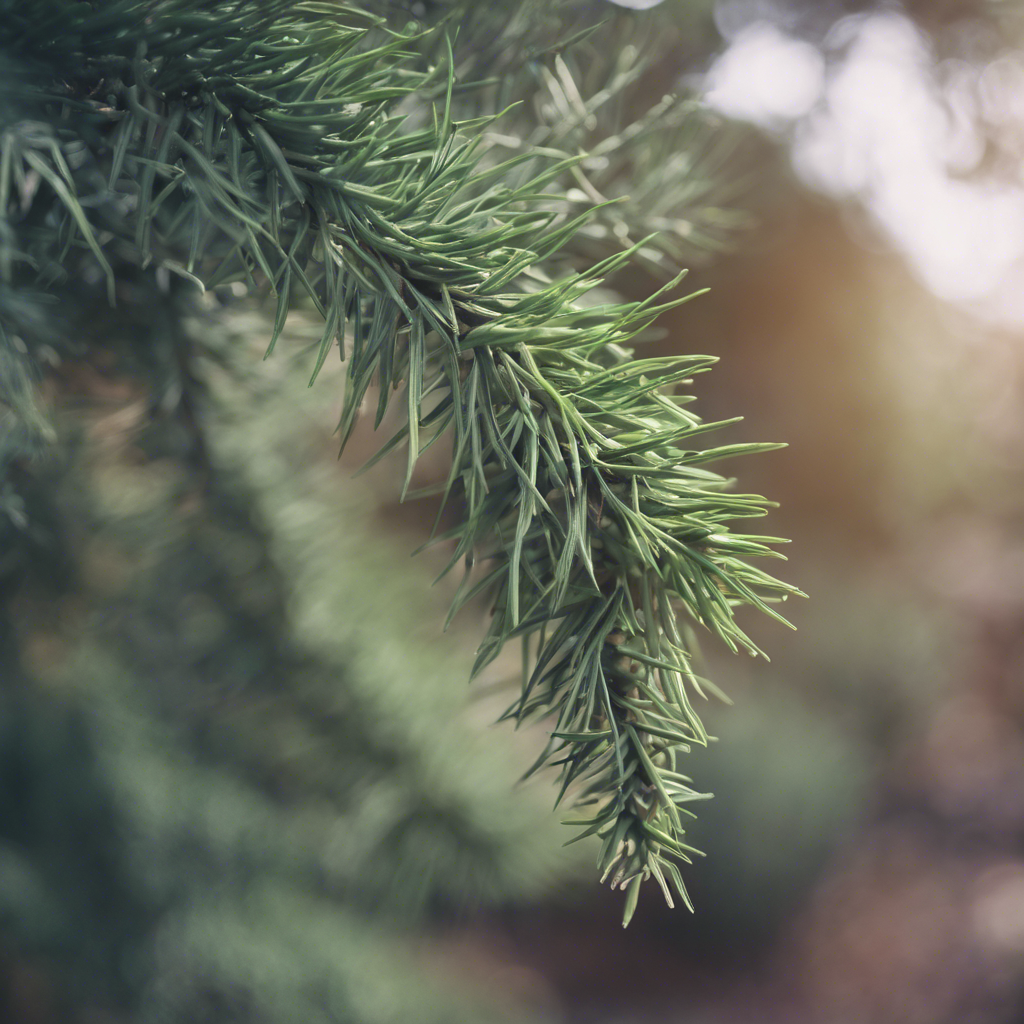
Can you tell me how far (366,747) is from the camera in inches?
10.6

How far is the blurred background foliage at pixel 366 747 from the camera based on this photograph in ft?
0.67

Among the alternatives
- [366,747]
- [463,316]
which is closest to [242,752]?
[366,747]

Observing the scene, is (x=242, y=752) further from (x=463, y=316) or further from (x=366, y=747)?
(x=463, y=316)

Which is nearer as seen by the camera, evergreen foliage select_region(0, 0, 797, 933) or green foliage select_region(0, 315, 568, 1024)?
evergreen foliage select_region(0, 0, 797, 933)

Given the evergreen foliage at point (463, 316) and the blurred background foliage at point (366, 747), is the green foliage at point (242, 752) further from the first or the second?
the evergreen foliage at point (463, 316)

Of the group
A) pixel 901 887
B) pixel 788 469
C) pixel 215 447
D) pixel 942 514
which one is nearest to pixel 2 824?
pixel 215 447

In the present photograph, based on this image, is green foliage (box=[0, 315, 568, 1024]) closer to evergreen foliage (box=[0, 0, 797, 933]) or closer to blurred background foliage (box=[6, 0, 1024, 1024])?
blurred background foliage (box=[6, 0, 1024, 1024])

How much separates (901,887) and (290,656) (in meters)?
1.05

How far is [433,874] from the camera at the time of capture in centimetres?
A: 30

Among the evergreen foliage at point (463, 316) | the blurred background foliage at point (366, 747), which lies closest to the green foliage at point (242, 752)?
the blurred background foliage at point (366, 747)

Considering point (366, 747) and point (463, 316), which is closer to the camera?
point (463, 316)

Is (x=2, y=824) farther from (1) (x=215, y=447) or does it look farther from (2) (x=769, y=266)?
(2) (x=769, y=266)

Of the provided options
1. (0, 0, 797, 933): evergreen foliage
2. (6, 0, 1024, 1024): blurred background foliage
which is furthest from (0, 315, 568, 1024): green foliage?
(0, 0, 797, 933): evergreen foliage

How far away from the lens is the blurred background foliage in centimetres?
20
